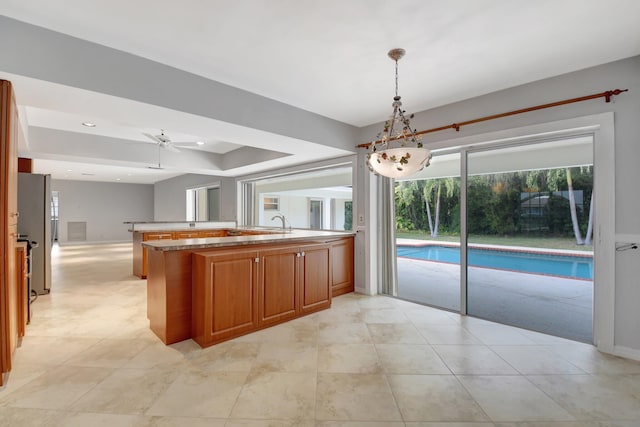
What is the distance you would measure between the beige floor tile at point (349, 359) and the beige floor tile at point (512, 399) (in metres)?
0.64

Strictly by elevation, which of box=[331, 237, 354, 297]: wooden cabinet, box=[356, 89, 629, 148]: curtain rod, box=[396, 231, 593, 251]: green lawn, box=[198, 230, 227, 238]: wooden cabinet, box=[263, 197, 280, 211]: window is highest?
box=[356, 89, 629, 148]: curtain rod

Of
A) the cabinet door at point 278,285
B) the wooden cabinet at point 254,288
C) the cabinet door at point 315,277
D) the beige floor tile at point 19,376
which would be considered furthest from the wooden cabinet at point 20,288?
the cabinet door at point 315,277

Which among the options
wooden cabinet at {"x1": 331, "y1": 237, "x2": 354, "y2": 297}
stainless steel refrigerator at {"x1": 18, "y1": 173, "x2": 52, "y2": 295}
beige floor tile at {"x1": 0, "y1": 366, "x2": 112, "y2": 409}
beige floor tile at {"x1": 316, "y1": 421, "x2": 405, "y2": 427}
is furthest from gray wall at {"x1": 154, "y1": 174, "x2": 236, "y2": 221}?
beige floor tile at {"x1": 316, "y1": 421, "x2": 405, "y2": 427}

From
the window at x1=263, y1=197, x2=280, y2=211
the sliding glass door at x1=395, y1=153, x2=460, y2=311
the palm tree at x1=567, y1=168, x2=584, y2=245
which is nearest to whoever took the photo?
the palm tree at x1=567, y1=168, x2=584, y2=245

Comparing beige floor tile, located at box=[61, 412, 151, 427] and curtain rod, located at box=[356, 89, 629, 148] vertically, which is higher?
curtain rod, located at box=[356, 89, 629, 148]

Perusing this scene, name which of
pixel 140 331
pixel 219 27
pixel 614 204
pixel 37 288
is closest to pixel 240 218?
pixel 37 288

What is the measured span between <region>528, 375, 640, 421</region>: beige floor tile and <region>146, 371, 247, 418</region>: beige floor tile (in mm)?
2063

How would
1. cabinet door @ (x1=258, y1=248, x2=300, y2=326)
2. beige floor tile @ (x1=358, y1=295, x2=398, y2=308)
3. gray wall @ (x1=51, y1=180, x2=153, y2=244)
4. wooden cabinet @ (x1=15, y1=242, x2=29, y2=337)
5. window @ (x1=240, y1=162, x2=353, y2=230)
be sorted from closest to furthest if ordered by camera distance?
wooden cabinet @ (x1=15, y1=242, x2=29, y2=337) → cabinet door @ (x1=258, y1=248, x2=300, y2=326) → beige floor tile @ (x1=358, y1=295, x2=398, y2=308) → window @ (x1=240, y1=162, x2=353, y2=230) → gray wall @ (x1=51, y1=180, x2=153, y2=244)

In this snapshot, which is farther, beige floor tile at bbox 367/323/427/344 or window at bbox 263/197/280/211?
window at bbox 263/197/280/211

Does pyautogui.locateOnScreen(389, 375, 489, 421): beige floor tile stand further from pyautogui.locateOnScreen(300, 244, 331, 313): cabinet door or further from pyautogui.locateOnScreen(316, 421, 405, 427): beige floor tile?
pyautogui.locateOnScreen(300, 244, 331, 313): cabinet door

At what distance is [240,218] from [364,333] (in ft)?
16.0

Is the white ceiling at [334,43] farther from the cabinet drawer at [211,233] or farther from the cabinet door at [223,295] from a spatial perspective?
the cabinet drawer at [211,233]

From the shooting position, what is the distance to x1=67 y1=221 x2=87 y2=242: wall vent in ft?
35.0

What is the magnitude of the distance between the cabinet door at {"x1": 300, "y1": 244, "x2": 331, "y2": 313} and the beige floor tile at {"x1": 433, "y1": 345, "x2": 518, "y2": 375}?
4.58 feet
